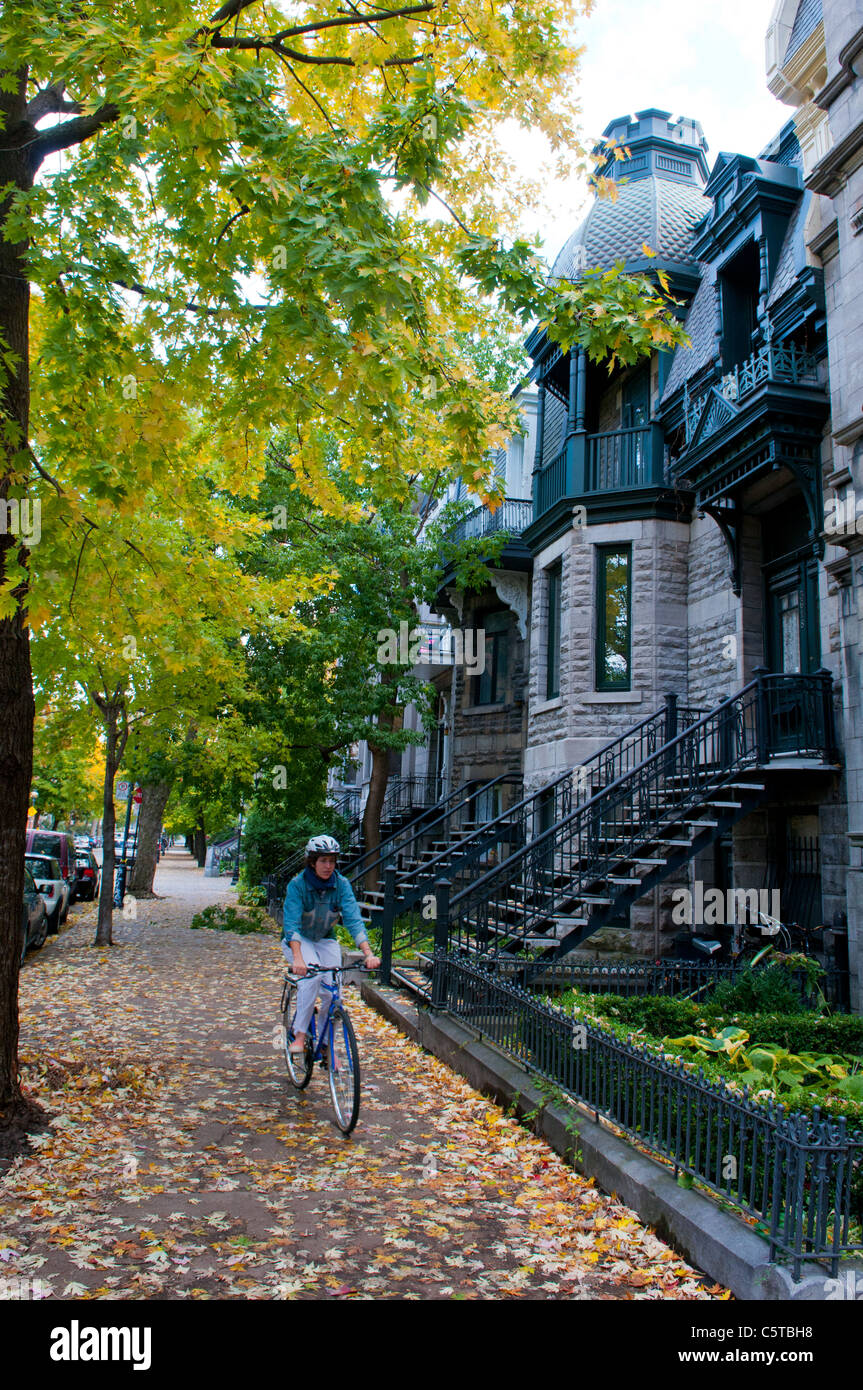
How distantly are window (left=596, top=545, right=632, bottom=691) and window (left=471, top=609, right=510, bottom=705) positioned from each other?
5043mm

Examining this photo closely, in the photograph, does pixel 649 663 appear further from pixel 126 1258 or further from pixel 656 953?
pixel 126 1258

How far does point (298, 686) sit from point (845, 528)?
37.0ft

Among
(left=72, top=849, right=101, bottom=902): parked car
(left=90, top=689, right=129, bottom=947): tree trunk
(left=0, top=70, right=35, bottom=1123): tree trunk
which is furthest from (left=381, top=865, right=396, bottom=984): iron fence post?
(left=72, top=849, right=101, bottom=902): parked car

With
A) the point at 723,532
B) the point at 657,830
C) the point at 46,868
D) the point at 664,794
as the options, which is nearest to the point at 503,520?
the point at 723,532

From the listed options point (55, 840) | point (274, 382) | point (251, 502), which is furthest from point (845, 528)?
point (55, 840)

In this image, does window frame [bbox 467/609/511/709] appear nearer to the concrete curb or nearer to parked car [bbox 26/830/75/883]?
parked car [bbox 26/830/75/883]

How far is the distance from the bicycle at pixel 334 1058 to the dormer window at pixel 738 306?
32.7ft

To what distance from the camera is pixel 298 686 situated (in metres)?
18.1

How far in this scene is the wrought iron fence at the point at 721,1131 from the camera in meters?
3.79

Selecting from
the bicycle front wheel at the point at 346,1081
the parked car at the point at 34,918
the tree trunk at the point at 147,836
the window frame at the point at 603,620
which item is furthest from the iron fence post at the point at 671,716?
the tree trunk at the point at 147,836

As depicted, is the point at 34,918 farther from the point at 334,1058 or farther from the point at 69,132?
the point at 69,132

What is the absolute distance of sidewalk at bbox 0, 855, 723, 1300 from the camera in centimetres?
418

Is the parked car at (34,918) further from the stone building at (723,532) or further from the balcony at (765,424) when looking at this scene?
the balcony at (765,424)

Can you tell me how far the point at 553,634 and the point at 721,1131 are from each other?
1265 cm
